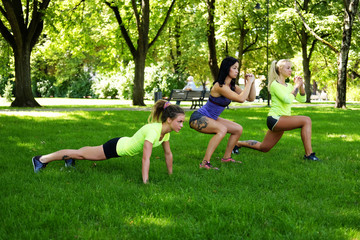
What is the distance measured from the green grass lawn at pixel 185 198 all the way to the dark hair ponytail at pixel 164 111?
0.82m

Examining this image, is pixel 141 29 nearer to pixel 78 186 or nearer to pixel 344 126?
pixel 344 126

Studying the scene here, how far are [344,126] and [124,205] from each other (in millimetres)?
9902

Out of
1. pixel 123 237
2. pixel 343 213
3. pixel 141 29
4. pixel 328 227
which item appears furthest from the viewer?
pixel 141 29

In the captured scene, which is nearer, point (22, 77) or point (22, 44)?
point (22, 44)

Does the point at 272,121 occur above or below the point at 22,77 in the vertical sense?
below

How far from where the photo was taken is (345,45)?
21.3 m

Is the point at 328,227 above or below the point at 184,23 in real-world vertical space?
below

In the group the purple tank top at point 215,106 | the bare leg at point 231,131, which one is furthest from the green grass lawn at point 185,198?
the purple tank top at point 215,106

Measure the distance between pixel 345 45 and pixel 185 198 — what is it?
2015cm

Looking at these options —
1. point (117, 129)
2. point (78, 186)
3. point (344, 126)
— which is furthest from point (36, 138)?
point (344, 126)

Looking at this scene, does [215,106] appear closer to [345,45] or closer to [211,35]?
[211,35]

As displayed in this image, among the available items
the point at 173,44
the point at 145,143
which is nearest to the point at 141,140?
the point at 145,143

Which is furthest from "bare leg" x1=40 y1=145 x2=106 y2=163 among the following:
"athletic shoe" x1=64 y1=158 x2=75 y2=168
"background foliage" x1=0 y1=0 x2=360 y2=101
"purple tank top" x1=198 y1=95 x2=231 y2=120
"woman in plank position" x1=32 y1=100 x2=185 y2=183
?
"background foliage" x1=0 y1=0 x2=360 y2=101

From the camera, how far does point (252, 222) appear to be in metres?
3.49
